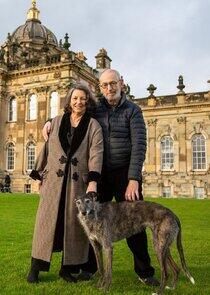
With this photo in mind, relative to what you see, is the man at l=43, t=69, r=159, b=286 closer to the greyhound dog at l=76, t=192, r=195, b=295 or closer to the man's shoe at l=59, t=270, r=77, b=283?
the greyhound dog at l=76, t=192, r=195, b=295

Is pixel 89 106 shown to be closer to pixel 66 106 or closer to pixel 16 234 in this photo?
pixel 66 106

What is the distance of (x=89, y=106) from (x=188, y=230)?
7361 millimetres

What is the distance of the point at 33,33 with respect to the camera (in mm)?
43875

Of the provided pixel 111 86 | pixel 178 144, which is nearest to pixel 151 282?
pixel 111 86

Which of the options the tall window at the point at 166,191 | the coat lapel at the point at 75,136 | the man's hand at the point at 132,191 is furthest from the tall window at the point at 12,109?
the man's hand at the point at 132,191

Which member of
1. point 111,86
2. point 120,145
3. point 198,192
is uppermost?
point 111,86

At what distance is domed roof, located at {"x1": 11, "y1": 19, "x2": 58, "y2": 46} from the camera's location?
43312 mm

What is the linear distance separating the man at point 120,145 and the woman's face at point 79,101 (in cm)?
25

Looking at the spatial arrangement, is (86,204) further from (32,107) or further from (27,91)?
(27,91)

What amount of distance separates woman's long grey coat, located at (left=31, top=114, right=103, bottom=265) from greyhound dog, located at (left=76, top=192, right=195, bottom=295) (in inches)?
13.5

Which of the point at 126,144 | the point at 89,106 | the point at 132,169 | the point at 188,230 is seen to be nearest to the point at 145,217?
the point at 132,169

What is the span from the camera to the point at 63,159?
18.9 feet

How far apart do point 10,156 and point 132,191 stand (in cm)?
3279

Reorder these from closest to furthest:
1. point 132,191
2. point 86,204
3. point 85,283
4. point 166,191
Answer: point 86,204
point 132,191
point 85,283
point 166,191
